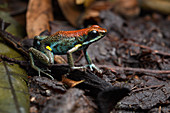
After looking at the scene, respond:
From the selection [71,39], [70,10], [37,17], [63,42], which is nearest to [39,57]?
[63,42]

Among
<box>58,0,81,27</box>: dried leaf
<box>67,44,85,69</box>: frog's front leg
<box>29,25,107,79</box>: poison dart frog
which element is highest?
<box>58,0,81,27</box>: dried leaf

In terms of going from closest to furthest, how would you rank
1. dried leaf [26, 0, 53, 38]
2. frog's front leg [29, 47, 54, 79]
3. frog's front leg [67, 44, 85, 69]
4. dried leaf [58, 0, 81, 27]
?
frog's front leg [67, 44, 85, 69] → frog's front leg [29, 47, 54, 79] → dried leaf [26, 0, 53, 38] → dried leaf [58, 0, 81, 27]

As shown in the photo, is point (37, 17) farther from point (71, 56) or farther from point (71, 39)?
point (71, 56)

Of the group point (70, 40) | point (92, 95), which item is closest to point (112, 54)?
point (70, 40)

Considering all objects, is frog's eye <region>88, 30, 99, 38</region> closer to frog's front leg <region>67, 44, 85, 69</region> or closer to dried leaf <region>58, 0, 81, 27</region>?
frog's front leg <region>67, 44, 85, 69</region>

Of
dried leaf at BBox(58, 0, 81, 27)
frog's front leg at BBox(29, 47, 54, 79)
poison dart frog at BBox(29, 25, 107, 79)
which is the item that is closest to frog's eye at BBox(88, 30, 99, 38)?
poison dart frog at BBox(29, 25, 107, 79)

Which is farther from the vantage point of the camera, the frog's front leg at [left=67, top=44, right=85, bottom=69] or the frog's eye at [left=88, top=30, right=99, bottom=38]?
the frog's eye at [left=88, top=30, right=99, bottom=38]

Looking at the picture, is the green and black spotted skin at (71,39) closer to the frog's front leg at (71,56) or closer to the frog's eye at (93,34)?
the frog's eye at (93,34)
